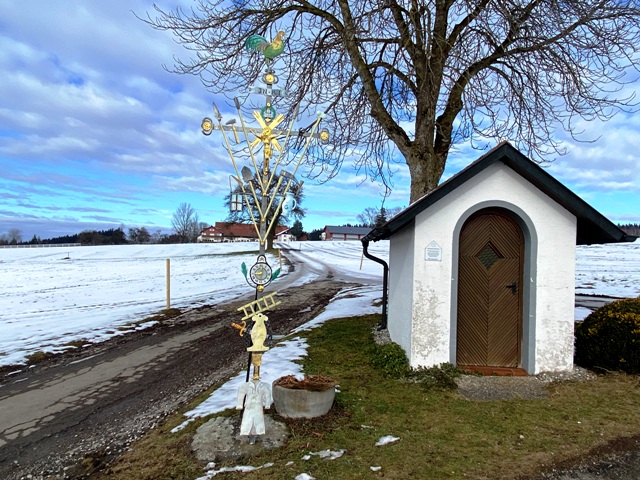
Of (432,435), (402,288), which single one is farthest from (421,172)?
(432,435)

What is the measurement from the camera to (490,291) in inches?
252

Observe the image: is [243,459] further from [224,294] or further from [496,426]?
[224,294]

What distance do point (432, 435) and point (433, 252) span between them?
104 inches

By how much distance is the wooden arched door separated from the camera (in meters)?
6.37

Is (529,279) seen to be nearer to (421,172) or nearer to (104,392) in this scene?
(421,172)

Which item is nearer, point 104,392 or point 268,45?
point 268,45

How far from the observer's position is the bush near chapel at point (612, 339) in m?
5.83

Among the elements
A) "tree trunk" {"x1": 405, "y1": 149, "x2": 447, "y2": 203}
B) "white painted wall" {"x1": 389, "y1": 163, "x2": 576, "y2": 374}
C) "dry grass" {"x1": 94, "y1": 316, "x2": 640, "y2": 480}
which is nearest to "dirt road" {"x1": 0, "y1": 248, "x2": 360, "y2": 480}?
"dry grass" {"x1": 94, "y1": 316, "x2": 640, "y2": 480}

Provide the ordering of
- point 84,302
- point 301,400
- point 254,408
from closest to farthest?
point 254,408 → point 301,400 → point 84,302

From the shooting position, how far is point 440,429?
440 centimetres

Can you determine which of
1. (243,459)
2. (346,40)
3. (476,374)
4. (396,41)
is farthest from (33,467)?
(396,41)

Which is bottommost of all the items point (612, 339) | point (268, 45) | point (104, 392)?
point (104, 392)

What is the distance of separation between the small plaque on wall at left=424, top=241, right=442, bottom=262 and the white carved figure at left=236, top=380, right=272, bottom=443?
10.3ft

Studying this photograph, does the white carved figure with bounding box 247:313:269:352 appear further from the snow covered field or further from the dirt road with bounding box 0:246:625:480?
the snow covered field
